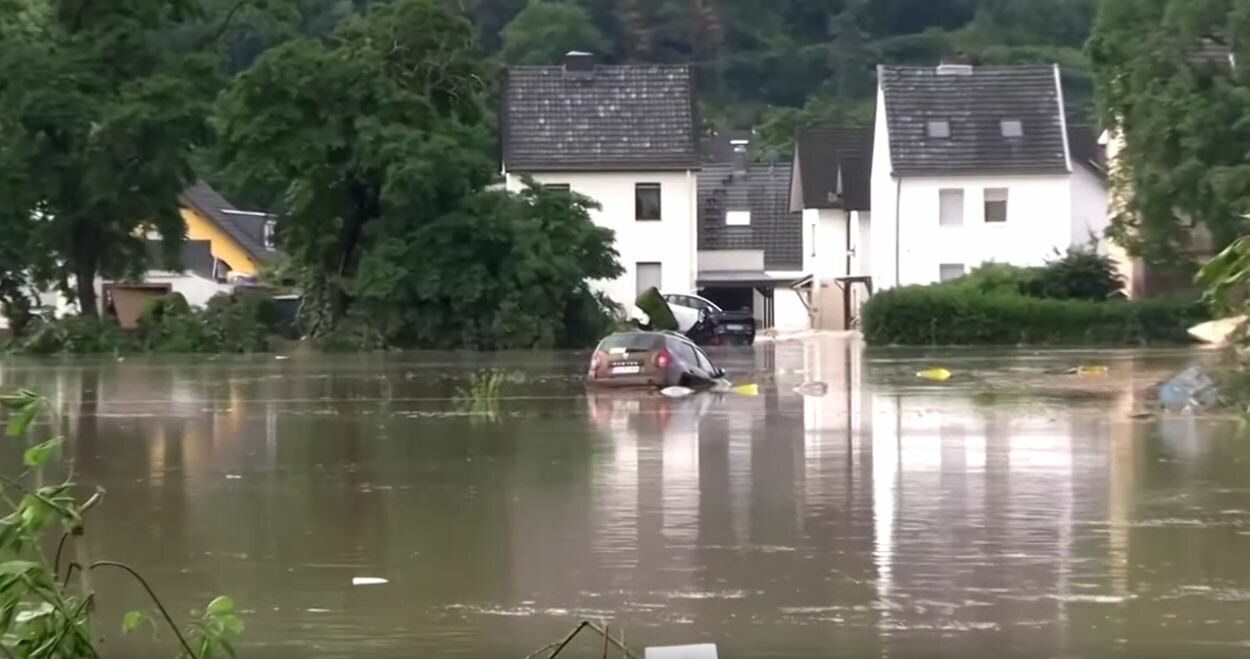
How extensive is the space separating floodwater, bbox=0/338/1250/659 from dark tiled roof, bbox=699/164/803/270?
177 ft

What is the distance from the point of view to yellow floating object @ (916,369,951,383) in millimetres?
36888

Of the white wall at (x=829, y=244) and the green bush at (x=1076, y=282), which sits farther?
the white wall at (x=829, y=244)

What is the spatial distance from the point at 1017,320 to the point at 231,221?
137 feet

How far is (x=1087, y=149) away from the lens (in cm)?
7131

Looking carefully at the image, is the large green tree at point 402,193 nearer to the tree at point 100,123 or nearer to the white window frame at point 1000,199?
the tree at point 100,123

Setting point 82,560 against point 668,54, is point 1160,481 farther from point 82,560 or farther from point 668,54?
point 668,54

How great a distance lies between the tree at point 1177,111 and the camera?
49.4 m

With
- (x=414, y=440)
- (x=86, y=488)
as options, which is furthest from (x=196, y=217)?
(x=86, y=488)

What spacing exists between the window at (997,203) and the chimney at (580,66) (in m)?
14.5

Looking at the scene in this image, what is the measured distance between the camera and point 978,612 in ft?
38.4

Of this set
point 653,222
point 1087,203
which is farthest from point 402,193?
point 1087,203

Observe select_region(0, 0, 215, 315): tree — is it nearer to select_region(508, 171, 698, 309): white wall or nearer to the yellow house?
select_region(508, 171, 698, 309): white wall

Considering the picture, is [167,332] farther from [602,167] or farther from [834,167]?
[834,167]

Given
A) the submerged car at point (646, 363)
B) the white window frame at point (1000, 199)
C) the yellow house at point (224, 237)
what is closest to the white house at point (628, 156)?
the white window frame at point (1000, 199)
